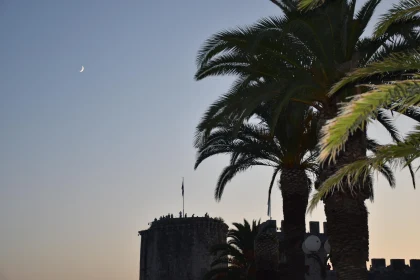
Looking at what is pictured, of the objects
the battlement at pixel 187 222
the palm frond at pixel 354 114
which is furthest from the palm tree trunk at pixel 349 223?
the battlement at pixel 187 222

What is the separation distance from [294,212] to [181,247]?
28403 millimetres

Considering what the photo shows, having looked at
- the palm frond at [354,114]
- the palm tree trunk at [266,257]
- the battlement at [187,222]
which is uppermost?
the battlement at [187,222]

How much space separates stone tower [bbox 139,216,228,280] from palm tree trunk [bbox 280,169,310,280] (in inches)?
1067

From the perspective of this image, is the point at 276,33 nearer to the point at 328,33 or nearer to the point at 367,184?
the point at 328,33

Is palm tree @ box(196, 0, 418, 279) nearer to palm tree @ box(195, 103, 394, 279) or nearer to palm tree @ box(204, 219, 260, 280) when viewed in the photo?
palm tree @ box(195, 103, 394, 279)

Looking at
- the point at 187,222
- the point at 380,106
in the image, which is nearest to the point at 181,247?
the point at 187,222

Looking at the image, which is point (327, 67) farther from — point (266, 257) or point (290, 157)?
point (266, 257)

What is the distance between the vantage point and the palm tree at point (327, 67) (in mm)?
16031

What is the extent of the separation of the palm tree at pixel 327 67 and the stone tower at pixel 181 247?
33.3 metres

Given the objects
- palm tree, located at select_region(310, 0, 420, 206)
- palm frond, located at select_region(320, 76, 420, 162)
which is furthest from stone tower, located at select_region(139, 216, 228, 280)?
palm frond, located at select_region(320, 76, 420, 162)

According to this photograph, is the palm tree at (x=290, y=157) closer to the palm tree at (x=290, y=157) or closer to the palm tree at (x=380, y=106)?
the palm tree at (x=290, y=157)

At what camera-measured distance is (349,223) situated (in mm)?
16531

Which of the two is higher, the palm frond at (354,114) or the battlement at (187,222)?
→ the battlement at (187,222)

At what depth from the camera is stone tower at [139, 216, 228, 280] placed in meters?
49.4
